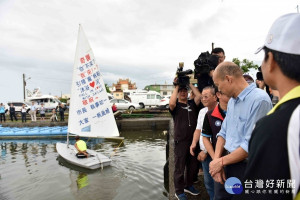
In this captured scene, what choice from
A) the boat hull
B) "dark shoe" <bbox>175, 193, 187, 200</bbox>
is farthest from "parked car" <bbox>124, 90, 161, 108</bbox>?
"dark shoe" <bbox>175, 193, 187, 200</bbox>

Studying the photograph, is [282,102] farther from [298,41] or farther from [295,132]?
[298,41]

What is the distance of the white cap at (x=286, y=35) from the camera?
88 cm

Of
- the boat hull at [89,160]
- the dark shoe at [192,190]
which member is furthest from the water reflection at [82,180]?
the dark shoe at [192,190]

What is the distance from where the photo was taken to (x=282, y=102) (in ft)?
2.70

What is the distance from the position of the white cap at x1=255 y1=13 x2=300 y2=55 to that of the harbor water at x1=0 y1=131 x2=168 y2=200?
5.76 meters

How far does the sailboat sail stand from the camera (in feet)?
28.9

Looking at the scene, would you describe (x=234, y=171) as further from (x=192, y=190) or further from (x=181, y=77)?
(x=192, y=190)

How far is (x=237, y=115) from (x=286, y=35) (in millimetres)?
1055

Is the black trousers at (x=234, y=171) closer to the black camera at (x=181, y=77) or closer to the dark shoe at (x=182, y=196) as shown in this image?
the dark shoe at (x=182, y=196)

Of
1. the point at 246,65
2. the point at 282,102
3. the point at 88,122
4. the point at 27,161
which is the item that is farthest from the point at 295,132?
the point at 246,65

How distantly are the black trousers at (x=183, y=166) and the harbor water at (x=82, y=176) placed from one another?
8.01ft

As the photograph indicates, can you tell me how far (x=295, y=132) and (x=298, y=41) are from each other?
1.30 ft

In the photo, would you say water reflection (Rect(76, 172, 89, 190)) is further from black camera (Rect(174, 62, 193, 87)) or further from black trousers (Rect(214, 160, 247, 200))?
black trousers (Rect(214, 160, 247, 200))

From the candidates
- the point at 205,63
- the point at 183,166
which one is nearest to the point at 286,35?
the point at 205,63
